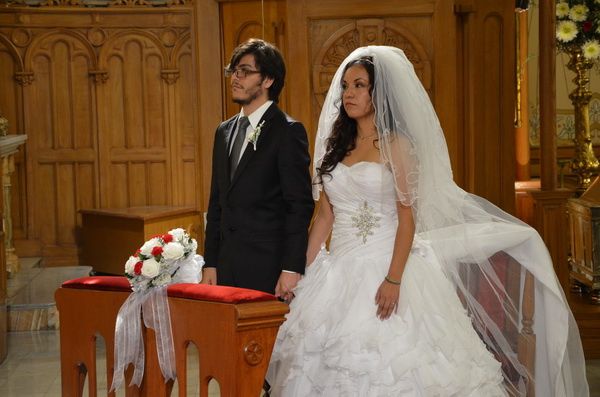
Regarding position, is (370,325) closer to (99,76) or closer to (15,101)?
(99,76)

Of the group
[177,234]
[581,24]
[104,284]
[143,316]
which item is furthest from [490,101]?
[143,316]

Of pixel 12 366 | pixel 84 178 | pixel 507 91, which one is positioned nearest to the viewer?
pixel 12 366

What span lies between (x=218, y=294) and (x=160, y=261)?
0.41 meters

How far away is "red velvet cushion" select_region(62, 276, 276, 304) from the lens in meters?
2.94

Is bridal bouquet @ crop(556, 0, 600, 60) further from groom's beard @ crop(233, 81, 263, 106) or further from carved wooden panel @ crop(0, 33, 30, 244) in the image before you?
carved wooden panel @ crop(0, 33, 30, 244)

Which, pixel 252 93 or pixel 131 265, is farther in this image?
pixel 252 93

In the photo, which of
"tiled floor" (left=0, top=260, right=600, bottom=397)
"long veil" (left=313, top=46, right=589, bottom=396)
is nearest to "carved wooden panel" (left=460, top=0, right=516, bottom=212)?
"tiled floor" (left=0, top=260, right=600, bottom=397)

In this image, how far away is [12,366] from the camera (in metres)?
6.25

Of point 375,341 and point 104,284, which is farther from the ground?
point 104,284

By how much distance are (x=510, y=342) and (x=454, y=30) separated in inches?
133

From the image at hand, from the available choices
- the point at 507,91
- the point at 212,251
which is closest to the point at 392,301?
the point at 212,251

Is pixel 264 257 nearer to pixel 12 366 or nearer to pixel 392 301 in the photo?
pixel 392 301

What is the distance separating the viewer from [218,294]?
2979mm

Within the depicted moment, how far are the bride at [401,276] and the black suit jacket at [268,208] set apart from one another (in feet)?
0.48
